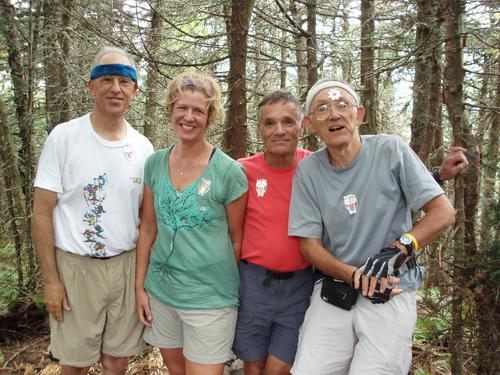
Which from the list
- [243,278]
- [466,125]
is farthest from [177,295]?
[466,125]

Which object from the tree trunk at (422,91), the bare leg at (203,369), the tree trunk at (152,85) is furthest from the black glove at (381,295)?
the tree trunk at (152,85)

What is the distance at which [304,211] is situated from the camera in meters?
2.82

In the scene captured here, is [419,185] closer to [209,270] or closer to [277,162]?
[277,162]

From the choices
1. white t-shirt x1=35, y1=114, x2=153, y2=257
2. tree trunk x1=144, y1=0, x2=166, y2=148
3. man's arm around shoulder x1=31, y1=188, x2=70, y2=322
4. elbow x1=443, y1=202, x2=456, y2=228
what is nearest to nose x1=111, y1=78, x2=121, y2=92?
white t-shirt x1=35, y1=114, x2=153, y2=257

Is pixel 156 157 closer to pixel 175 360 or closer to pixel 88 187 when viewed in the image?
pixel 88 187

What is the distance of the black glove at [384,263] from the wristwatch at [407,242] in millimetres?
51

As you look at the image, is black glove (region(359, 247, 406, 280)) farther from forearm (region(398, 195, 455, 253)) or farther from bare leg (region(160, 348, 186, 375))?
bare leg (region(160, 348, 186, 375))

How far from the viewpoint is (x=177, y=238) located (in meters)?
2.94

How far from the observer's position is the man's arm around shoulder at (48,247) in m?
2.99

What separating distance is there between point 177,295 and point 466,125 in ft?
8.83

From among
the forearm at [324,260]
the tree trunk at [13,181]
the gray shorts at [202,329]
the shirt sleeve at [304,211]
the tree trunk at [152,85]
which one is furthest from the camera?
the tree trunk at [152,85]

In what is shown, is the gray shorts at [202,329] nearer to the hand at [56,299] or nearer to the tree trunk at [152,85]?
the hand at [56,299]

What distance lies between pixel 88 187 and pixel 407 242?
2.26 meters

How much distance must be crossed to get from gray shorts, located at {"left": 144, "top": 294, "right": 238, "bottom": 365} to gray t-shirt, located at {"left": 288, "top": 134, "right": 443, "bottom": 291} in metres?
0.83
